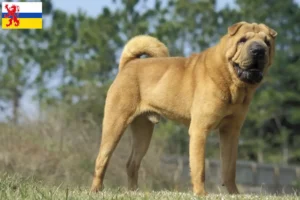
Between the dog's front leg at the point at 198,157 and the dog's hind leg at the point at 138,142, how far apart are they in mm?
1494

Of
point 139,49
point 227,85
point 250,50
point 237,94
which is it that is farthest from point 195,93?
point 139,49

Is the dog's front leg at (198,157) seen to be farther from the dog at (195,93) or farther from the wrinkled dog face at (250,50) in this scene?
the wrinkled dog face at (250,50)

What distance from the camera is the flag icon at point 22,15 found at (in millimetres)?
12195

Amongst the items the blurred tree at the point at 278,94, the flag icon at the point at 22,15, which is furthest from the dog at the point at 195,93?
the blurred tree at the point at 278,94

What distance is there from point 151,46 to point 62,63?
26006 millimetres

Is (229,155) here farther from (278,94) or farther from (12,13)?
(278,94)

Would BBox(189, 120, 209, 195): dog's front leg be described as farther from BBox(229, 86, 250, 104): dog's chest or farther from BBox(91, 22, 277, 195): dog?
BBox(229, 86, 250, 104): dog's chest

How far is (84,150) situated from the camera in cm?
1467

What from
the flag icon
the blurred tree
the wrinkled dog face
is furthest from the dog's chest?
the blurred tree

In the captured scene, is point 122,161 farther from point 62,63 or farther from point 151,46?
point 62,63

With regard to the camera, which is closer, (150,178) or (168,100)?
(168,100)

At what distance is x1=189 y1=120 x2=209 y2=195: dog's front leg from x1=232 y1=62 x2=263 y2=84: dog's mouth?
0.72 meters

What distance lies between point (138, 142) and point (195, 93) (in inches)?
58.7

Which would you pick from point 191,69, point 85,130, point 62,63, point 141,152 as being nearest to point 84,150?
point 85,130
